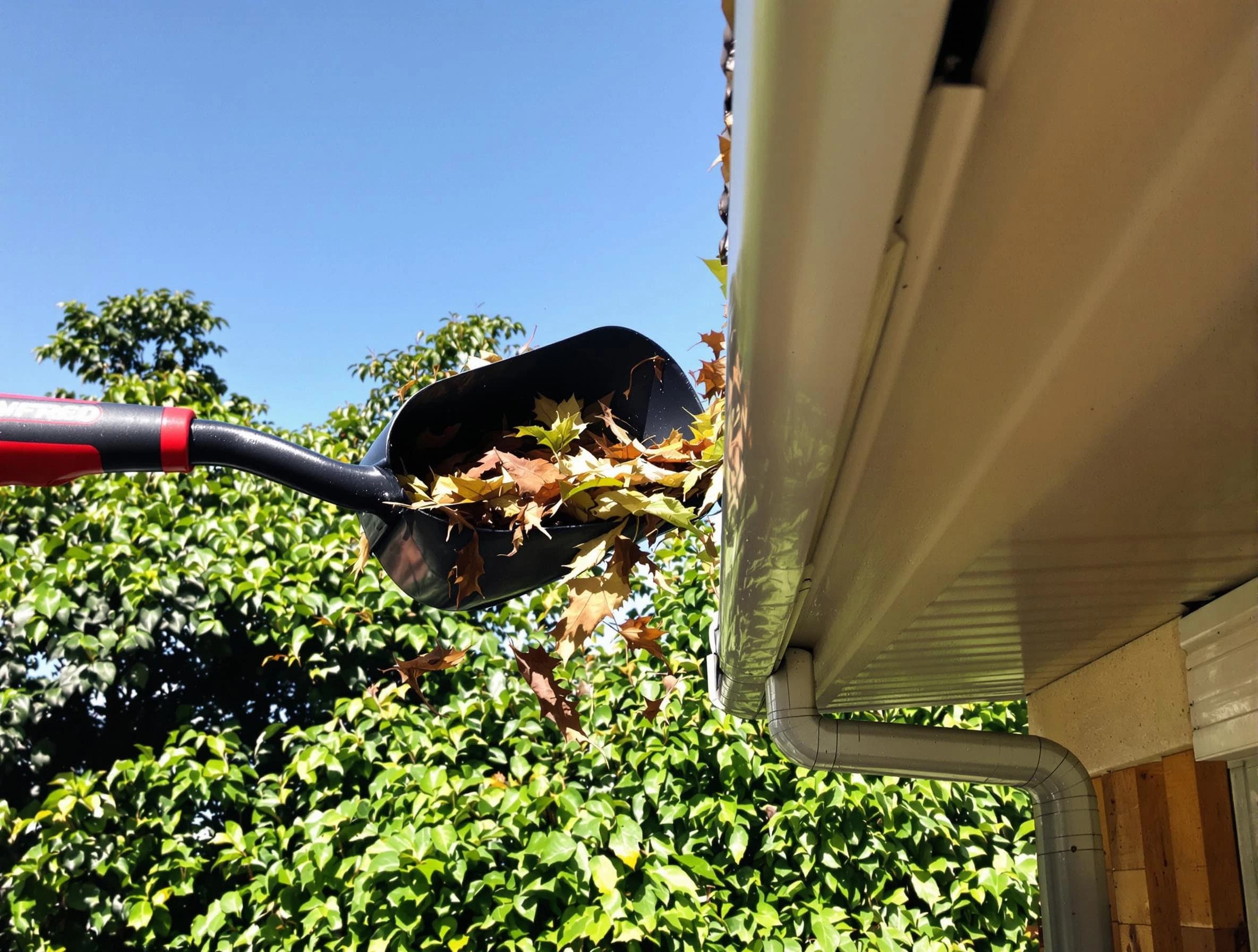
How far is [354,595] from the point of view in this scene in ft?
14.4

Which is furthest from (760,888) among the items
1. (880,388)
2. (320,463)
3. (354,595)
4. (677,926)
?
(880,388)

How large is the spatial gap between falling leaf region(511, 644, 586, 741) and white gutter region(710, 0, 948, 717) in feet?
2.76

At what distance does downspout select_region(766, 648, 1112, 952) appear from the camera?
1.81m

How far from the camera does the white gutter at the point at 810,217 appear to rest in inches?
16.2

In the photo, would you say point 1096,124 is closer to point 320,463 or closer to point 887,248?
point 887,248

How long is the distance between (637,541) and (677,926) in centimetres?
204

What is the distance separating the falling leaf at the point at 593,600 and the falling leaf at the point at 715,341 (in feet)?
1.20

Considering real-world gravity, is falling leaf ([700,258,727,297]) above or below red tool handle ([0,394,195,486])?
above

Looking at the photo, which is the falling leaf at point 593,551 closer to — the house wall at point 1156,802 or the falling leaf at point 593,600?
the falling leaf at point 593,600

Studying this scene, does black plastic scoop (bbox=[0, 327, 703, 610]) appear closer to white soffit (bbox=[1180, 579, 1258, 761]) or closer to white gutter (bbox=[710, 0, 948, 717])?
white gutter (bbox=[710, 0, 948, 717])

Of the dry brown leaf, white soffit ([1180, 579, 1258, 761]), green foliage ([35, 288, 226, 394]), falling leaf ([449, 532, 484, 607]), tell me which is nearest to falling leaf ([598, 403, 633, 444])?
the dry brown leaf

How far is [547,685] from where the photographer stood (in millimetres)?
1774

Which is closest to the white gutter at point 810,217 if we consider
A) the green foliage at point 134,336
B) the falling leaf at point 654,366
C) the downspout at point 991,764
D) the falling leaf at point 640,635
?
the falling leaf at point 654,366

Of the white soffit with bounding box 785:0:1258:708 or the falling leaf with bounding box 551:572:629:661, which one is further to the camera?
the falling leaf with bounding box 551:572:629:661
